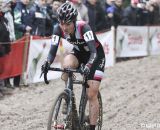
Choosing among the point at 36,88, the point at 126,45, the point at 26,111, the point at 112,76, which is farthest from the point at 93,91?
the point at 126,45

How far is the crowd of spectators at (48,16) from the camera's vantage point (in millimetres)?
12164

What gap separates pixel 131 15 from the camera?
691 inches

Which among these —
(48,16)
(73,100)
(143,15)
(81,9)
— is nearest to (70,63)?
(73,100)

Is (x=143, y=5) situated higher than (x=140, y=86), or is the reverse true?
(x=143, y=5)

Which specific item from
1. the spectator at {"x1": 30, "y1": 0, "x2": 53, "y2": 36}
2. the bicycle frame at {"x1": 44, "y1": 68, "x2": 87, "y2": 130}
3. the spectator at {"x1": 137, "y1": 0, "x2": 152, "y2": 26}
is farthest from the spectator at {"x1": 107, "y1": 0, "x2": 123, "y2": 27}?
the bicycle frame at {"x1": 44, "y1": 68, "x2": 87, "y2": 130}

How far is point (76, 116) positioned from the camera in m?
7.47

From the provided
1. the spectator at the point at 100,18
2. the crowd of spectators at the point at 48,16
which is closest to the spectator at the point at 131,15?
the crowd of spectators at the point at 48,16

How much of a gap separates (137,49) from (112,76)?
13.6 feet

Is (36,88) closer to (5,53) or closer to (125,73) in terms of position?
(5,53)

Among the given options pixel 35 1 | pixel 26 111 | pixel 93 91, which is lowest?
pixel 26 111

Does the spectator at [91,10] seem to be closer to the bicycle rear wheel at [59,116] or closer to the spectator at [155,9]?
the spectator at [155,9]

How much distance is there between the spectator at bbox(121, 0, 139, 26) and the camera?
17344 mm

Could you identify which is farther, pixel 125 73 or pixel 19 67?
pixel 125 73

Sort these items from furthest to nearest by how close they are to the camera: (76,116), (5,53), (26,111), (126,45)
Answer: (126,45), (5,53), (26,111), (76,116)
